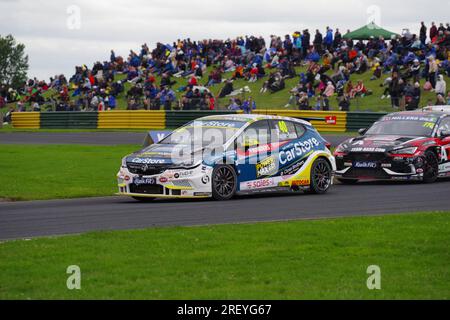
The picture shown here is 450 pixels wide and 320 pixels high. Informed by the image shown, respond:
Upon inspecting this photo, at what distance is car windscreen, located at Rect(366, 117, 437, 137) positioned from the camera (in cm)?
1984

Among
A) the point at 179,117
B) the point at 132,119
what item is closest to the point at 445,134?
the point at 179,117

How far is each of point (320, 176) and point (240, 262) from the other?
8.33m

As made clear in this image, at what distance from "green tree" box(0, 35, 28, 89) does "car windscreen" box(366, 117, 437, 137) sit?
179ft

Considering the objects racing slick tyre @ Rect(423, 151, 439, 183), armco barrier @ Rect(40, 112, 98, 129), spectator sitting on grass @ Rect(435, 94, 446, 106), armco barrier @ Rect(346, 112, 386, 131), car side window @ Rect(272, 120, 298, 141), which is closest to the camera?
car side window @ Rect(272, 120, 298, 141)

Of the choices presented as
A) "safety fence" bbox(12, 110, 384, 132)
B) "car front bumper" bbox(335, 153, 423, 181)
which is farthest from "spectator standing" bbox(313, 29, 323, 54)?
"car front bumper" bbox(335, 153, 423, 181)

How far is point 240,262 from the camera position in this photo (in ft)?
30.5

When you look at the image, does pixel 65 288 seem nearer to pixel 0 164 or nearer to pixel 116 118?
pixel 0 164

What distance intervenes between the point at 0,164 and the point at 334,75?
16739 mm

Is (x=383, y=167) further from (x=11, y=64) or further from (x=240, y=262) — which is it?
(x=11, y=64)

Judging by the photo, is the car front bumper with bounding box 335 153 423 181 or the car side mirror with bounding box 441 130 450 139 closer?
the car front bumper with bounding box 335 153 423 181

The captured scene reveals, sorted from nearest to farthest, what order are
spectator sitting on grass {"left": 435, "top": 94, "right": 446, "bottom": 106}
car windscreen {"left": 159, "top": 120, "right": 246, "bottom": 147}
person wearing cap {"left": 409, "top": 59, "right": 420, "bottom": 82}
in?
car windscreen {"left": 159, "top": 120, "right": 246, "bottom": 147}, spectator sitting on grass {"left": 435, "top": 94, "right": 446, "bottom": 106}, person wearing cap {"left": 409, "top": 59, "right": 420, "bottom": 82}

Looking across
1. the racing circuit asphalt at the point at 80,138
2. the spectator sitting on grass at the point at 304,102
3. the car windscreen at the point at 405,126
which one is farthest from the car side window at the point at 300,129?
the spectator sitting on grass at the point at 304,102

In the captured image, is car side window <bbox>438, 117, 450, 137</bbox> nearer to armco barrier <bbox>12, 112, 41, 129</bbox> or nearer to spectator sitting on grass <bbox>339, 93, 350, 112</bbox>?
spectator sitting on grass <bbox>339, 93, 350, 112</bbox>

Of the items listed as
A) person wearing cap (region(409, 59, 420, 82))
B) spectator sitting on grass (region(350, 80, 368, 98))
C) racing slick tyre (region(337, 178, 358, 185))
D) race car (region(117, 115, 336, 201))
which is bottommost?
racing slick tyre (region(337, 178, 358, 185))
